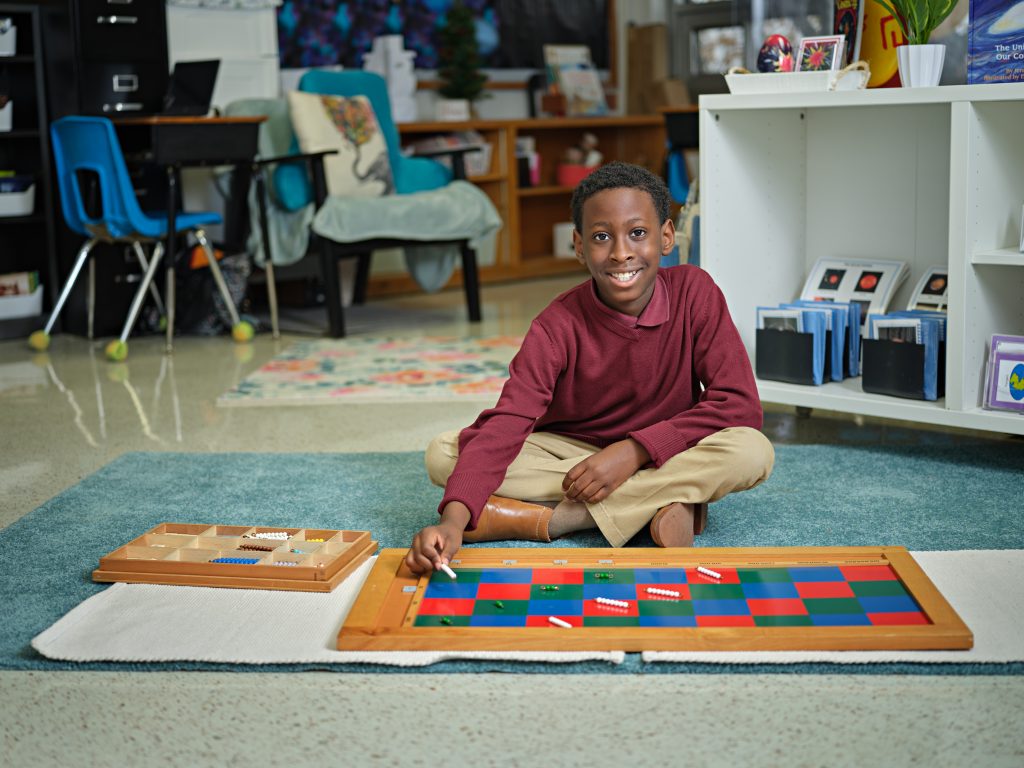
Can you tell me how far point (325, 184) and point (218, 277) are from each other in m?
0.47

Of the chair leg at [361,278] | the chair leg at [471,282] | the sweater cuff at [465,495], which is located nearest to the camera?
the sweater cuff at [465,495]

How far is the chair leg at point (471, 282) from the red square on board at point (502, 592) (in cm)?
294

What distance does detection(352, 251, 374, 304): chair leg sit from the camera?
195 inches

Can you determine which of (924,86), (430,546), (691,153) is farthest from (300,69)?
(430,546)

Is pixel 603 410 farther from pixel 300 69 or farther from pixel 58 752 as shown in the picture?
pixel 300 69

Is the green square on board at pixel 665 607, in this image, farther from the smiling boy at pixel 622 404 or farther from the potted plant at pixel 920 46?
the potted plant at pixel 920 46

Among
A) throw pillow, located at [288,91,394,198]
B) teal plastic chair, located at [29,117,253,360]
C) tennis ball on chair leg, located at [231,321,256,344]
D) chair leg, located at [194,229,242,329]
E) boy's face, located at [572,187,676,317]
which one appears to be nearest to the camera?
boy's face, located at [572,187,676,317]

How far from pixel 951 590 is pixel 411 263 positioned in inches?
122

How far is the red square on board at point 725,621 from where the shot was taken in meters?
1.42

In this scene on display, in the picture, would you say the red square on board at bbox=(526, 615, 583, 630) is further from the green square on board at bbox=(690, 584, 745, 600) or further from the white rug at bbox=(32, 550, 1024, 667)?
the green square on board at bbox=(690, 584, 745, 600)

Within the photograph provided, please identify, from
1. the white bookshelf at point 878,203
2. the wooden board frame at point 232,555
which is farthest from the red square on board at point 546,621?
the white bookshelf at point 878,203

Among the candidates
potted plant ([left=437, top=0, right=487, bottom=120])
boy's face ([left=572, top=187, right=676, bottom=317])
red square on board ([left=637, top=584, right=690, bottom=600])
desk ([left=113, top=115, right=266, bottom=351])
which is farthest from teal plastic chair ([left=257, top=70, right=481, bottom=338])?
red square on board ([left=637, top=584, right=690, bottom=600])

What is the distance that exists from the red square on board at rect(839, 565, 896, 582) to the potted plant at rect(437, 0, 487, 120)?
412 centimetres

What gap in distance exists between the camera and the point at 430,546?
5.04 ft
